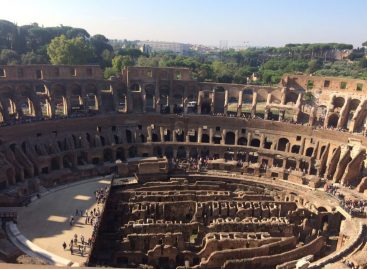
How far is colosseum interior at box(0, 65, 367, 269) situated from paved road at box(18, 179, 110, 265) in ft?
4.23

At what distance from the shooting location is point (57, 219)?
23656mm

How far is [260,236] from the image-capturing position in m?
21.9

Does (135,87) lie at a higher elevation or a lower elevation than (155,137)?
higher

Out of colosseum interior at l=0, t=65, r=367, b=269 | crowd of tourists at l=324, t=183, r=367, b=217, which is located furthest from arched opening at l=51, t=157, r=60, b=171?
crowd of tourists at l=324, t=183, r=367, b=217

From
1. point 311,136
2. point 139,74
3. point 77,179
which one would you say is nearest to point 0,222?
point 77,179

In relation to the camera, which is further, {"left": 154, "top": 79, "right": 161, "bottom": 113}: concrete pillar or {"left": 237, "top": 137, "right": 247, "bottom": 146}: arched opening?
{"left": 154, "top": 79, "right": 161, "bottom": 113}: concrete pillar

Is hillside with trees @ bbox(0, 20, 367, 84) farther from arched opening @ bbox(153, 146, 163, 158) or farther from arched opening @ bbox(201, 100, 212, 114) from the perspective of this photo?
arched opening @ bbox(153, 146, 163, 158)

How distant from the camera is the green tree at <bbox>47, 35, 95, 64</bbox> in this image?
5253 cm

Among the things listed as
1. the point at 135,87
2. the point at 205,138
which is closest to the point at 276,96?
the point at 205,138

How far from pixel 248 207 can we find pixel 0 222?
16916 mm

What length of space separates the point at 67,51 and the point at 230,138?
29.7 m

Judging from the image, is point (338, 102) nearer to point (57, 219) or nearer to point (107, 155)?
point (107, 155)

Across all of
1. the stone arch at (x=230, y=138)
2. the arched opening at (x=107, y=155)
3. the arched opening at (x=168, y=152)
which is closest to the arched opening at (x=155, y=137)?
the arched opening at (x=168, y=152)

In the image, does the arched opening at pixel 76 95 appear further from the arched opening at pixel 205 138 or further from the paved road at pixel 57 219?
the arched opening at pixel 205 138
